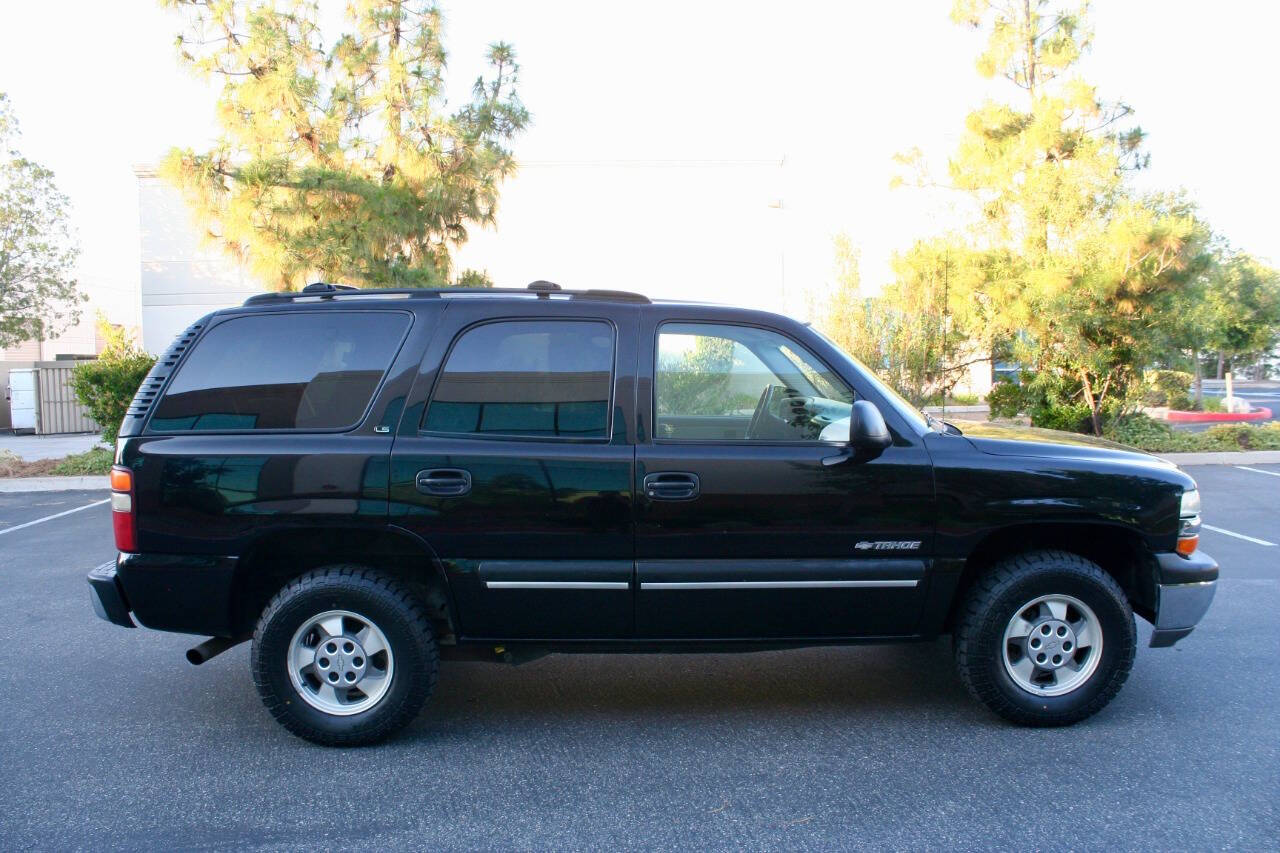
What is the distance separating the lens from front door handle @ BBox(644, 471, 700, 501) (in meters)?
3.98

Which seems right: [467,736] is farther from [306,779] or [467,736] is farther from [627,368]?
[627,368]

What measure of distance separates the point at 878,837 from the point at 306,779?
2.25 meters

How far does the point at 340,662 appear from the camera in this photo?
4098 millimetres

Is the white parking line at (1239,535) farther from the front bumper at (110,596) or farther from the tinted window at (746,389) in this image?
the front bumper at (110,596)

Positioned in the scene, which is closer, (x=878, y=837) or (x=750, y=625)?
(x=878, y=837)

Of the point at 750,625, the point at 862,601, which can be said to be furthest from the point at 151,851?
the point at 862,601

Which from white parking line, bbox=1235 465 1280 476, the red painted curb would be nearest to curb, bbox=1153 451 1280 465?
white parking line, bbox=1235 465 1280 476

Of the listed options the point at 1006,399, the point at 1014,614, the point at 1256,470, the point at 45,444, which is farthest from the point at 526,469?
the point at 45,444

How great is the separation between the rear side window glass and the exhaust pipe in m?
1.00

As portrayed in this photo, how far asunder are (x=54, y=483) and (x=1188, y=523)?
13549 mm

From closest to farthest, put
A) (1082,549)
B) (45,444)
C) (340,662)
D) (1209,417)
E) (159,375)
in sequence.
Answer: (340,662) < (159,375) < (1082,549) < (45,444) < (1209,417)

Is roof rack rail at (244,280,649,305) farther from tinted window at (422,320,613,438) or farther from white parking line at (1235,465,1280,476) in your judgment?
white parking line at (1235,465,1280,476)

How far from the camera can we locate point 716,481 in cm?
398

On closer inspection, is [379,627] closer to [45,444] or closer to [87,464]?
[87,464]
